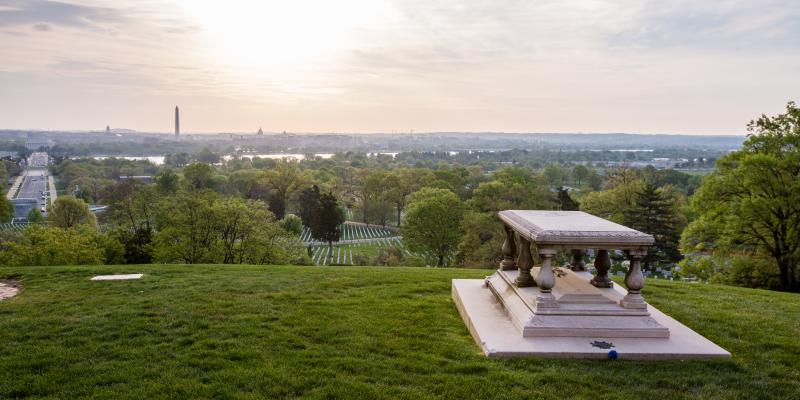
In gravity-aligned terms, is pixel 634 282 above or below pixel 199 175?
above

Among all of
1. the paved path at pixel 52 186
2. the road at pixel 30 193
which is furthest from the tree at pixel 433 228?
the paved path at pixel 52 186

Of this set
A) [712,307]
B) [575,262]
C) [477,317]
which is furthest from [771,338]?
[477,317]

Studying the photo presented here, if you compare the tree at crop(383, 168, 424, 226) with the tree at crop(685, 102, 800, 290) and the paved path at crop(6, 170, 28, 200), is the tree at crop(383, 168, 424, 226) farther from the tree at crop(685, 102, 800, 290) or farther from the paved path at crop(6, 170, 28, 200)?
the paved path at crop(6, 170, 28, 200)

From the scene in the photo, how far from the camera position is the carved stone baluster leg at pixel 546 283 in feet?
27.0

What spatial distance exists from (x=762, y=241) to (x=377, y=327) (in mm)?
18194

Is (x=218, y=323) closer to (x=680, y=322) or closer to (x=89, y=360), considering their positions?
(x=89, y=360)

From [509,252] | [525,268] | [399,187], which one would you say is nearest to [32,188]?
[399,187]

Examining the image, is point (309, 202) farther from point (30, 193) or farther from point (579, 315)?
point (30, 193)

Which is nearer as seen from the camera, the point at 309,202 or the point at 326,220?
the point at 326,220

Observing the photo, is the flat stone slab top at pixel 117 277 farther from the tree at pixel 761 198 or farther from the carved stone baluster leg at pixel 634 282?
the tree at pixel 761 198

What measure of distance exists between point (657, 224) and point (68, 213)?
177 ft

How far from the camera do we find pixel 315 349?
7.40 metres

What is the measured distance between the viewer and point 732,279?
781 inches

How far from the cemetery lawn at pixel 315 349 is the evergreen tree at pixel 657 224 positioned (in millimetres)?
30165
